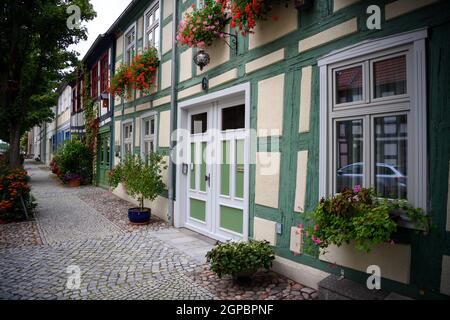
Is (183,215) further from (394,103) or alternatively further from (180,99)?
(394,103)

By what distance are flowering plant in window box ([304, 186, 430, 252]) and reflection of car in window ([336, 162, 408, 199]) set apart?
14cm

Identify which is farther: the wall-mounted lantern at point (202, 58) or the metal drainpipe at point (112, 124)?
the metal drainpipe at point (112, 124)

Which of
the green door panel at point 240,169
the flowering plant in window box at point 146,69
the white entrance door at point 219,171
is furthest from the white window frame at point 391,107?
the flowering plant in window box at point 146,69

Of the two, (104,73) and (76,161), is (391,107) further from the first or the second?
(76,161)

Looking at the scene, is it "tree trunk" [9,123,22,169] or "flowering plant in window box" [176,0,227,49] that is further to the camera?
"tree trunk" [9,123,22,169]

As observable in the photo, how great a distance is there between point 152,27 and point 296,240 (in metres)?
6.73

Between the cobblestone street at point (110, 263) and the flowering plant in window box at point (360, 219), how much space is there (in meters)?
0.91

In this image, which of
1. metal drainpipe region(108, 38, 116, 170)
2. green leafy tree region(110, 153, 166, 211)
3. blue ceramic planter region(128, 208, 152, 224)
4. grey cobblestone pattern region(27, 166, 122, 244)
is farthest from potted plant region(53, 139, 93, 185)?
blue ceramic planter region(128, 208, 152, 224)

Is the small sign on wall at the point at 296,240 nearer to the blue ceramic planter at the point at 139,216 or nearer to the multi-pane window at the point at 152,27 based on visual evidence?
the blue ceramic planter at the point at 139,216

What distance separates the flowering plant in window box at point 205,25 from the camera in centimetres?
493

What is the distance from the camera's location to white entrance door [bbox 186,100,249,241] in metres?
4.89

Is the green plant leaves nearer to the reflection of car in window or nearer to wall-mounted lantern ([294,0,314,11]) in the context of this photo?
the reflection of car in window
